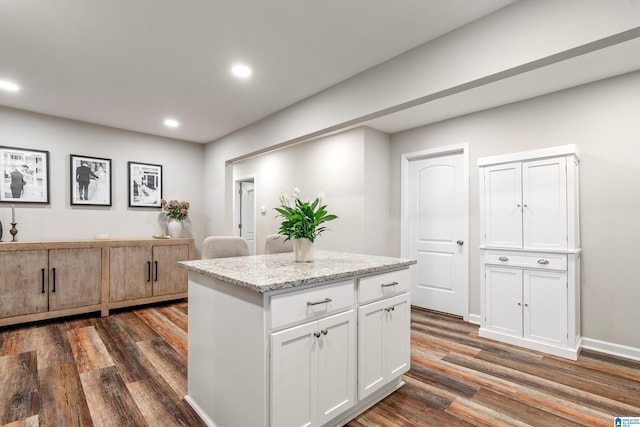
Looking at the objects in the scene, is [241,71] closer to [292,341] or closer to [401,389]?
[292,341]

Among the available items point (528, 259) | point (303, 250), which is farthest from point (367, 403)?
point (528, 259)

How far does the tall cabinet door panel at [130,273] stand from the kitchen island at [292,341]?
8.73 ft

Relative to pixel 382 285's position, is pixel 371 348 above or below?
below

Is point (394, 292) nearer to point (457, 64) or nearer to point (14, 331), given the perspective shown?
point (457, 64)

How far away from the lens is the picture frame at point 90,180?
168 inches

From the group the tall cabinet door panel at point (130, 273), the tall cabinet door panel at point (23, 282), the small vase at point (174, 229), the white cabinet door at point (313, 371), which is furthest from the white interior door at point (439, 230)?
the tall cabinet door panel at point (23, 282)

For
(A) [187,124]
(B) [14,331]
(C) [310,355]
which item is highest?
(A) [187,124]

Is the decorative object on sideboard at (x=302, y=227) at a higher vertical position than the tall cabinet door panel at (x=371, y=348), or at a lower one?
higher

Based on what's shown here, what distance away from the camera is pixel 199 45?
248 cm

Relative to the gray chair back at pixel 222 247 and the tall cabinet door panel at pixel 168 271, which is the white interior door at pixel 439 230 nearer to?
the gray chair back at pixel 222 247

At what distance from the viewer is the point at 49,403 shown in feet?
6.51

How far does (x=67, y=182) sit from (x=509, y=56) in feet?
16.9

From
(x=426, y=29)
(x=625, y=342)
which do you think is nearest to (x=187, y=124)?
(x=426, y=29)

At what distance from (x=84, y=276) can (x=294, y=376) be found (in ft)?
11.8
